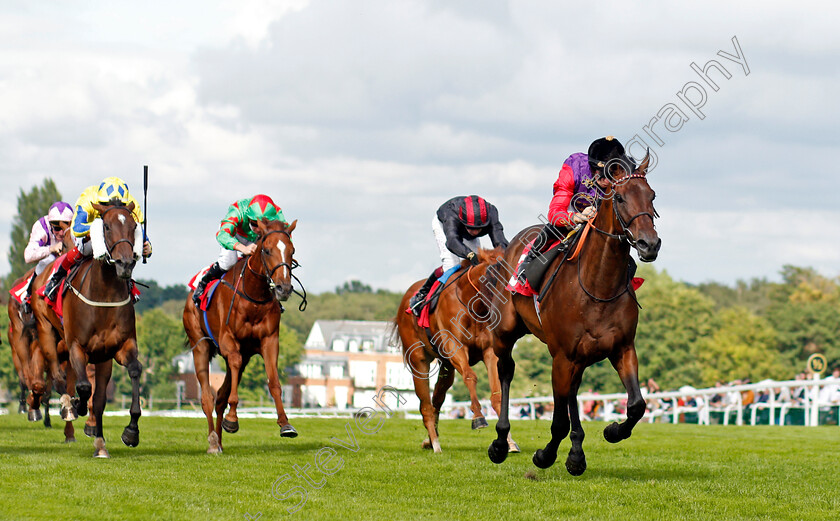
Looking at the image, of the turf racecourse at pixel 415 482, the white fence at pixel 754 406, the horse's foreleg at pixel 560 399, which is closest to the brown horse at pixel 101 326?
the turf racecourse at pixel 415 482

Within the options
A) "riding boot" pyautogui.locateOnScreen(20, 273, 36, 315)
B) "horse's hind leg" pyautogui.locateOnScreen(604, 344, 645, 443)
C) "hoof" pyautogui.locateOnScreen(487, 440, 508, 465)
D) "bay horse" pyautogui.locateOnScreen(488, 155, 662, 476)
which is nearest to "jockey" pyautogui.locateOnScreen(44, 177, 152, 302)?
"riding boot" pyautogui.locateOnScreen(20, 273, 36, 315)

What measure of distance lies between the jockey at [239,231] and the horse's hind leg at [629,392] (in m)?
5.11

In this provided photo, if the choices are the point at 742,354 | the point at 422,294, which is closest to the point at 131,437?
the point at 422,294

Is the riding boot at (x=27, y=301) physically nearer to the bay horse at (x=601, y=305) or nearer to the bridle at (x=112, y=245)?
the bridle at (x=112, y=245)

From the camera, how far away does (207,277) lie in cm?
1352

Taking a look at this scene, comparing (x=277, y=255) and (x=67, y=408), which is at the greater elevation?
(x=277, y=255)

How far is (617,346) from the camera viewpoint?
900 cm

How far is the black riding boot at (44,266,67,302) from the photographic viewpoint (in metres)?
12.9

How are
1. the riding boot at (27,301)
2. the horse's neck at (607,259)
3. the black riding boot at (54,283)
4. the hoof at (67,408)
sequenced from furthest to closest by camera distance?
the riding boot at (27,301) < the hoof at (67,408) < the black riding boot at (54,283) < the horse's neck at (607,259)

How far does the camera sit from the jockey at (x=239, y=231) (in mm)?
12891

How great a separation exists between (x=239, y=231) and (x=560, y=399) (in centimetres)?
546

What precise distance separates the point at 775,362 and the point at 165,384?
152 feet

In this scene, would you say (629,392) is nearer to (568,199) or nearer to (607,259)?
(607,259)

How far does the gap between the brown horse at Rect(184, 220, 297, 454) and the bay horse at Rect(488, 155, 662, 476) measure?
11.8 feet
